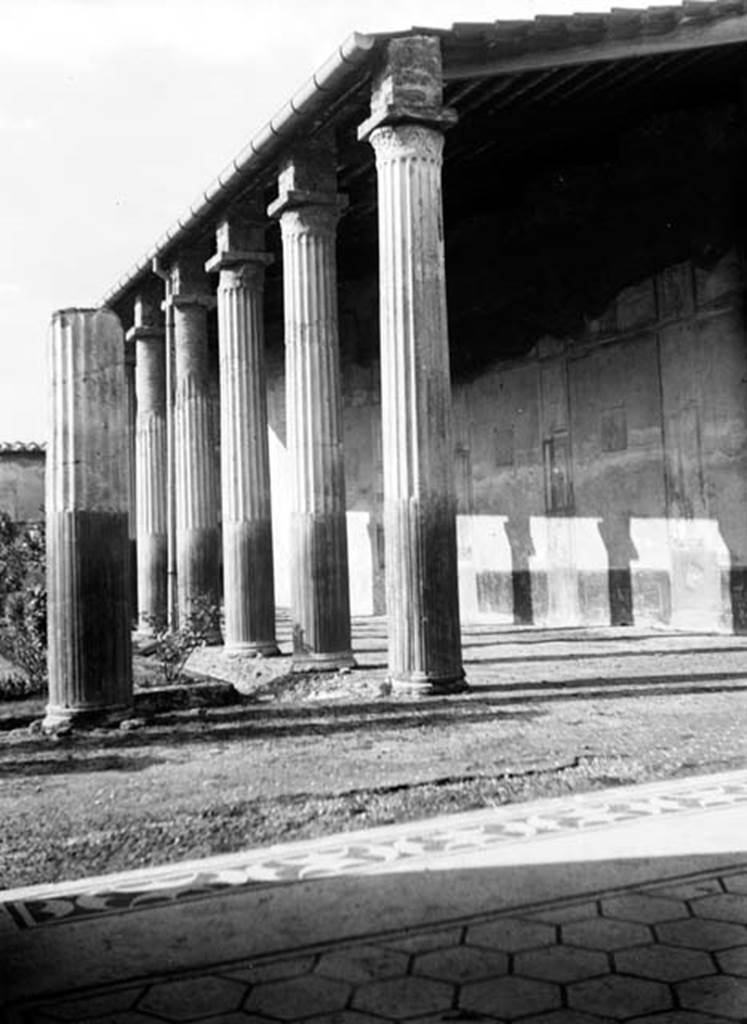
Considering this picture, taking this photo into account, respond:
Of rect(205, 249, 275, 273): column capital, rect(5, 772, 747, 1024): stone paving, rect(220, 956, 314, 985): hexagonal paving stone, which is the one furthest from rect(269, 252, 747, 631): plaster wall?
rect(220, 956, 314, 985): hexagonal paving stone

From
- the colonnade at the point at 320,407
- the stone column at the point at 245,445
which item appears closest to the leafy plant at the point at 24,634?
the colonnade at the point at 320,407

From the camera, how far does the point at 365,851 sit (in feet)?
13.6

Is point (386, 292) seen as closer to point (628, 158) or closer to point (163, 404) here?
point (628, 158)

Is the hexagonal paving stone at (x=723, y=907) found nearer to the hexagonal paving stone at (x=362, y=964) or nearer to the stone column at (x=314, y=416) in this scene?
the hexagonal paving stone at (x=362, y=964)

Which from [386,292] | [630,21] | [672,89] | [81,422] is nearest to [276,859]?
[81,422]

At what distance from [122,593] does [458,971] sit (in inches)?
200

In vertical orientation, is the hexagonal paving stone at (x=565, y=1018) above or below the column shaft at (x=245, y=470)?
below

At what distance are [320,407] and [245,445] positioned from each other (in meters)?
2.00

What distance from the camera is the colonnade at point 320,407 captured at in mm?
8672

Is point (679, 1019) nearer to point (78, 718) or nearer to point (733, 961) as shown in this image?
point (733, 961)

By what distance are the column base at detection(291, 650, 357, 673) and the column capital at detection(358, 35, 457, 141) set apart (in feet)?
16.0

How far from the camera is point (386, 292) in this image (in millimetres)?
8836

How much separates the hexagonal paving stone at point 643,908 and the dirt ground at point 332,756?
1.52 m

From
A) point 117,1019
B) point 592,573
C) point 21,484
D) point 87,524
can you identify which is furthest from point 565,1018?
point 21,484
